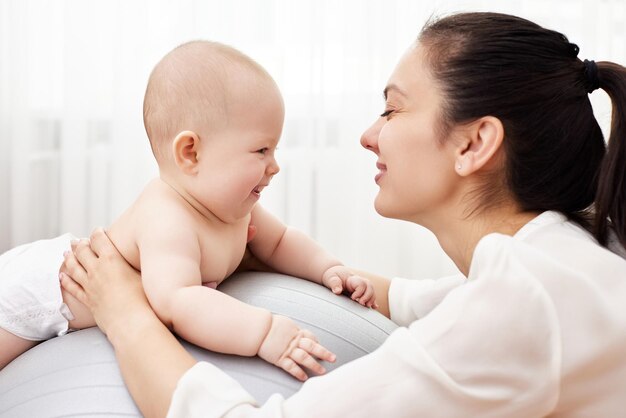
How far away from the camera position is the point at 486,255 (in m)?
1.00

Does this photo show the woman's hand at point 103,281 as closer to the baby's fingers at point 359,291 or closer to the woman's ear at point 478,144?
the baby's fingers at point 359,291

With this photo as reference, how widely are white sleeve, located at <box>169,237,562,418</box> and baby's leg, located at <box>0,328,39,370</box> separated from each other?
0.71 meters

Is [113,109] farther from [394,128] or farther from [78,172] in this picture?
[394,128]

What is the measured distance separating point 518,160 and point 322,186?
1.93 meters

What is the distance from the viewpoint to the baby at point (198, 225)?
122 centimetres

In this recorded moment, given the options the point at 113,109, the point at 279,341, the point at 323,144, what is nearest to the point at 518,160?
the point at 279,341

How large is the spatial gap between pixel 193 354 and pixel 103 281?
230mm

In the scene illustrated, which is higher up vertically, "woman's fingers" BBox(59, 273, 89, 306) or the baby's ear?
the baby's ear

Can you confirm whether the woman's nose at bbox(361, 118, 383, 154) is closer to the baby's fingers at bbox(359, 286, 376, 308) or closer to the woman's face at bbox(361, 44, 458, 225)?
the woman's face at bbox(361, 44, 458, 225)

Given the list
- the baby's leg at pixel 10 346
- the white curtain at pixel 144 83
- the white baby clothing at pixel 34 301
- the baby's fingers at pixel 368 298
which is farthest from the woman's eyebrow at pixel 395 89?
the white curtain at pixel 144 83

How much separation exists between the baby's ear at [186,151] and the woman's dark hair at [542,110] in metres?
0.45

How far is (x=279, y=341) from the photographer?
121 centimetres

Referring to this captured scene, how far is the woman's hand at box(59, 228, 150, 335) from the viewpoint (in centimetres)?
126

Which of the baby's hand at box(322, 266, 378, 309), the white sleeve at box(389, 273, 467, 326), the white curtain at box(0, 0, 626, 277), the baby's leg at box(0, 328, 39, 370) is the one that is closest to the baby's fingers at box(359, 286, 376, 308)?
the baby's hand at box(322, 266, 378, 309)
